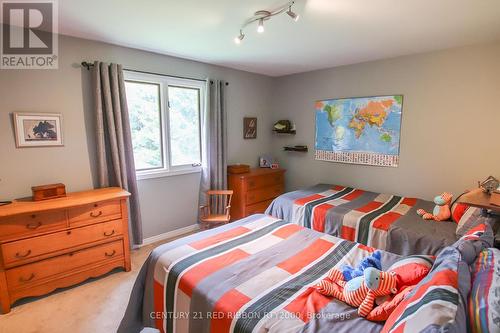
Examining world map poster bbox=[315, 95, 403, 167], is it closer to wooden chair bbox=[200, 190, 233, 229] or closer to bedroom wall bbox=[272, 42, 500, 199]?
bedroom wall bbox=[272, 42, 500, 199]

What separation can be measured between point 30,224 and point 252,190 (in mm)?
2542

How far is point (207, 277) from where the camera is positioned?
1.42m

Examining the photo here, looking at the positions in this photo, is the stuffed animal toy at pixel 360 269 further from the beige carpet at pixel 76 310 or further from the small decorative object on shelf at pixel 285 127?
the small decorative object on shelf at pixel 285 127

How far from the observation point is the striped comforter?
1.15 metres

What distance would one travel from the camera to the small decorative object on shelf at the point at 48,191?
231 centimetres

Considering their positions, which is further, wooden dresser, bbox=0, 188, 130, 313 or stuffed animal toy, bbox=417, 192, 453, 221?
stuffed animal toy, bbox=417, 192, 453, 221

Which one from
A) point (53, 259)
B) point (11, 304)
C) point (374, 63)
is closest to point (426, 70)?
point (374, 63)

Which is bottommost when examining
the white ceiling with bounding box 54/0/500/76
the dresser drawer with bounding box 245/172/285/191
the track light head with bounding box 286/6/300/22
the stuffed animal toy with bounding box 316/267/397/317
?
the stuffed animal toy with bounding box 316/267/397/317

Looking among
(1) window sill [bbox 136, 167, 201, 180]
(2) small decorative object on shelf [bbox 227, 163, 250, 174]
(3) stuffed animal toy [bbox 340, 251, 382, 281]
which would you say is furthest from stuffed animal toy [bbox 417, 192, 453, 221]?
(1) window sill [bbox 136, 167, 201, 180]

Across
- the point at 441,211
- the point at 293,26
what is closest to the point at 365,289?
the point at 441,211

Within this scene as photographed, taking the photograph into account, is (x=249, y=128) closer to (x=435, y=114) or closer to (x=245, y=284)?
(x=435, y=114)

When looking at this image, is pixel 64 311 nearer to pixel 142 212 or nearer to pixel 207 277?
pixel 142 212

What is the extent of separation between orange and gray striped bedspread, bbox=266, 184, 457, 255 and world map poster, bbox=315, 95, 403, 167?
53 centimetres

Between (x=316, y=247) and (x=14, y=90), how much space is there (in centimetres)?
291
